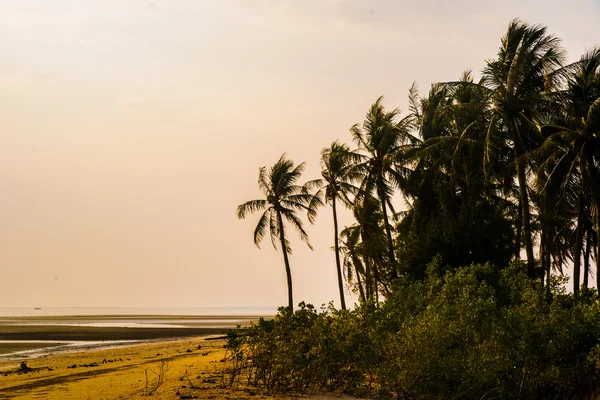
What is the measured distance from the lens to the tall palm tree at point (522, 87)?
3225 centimetres

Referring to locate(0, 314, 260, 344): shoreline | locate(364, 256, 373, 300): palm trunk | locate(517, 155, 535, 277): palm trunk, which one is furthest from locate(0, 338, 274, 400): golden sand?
locate(364, 256, 373, 300): palm trunk

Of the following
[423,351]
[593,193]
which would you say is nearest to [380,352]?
[423,351]

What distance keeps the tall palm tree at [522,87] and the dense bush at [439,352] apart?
620 inches

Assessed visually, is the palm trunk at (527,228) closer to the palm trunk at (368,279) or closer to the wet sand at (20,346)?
the palm trunk at (368,279)

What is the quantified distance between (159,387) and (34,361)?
62.9ft

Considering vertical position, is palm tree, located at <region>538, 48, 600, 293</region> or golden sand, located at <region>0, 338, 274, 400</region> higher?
palm tree, located at <region>538, 48, 600, 293</region>

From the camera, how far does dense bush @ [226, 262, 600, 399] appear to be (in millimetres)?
15344

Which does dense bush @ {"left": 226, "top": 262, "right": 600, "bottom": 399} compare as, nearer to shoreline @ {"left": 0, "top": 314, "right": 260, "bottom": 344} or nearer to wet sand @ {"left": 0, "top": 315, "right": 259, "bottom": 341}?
shoreline @ {"left": 0, "top": 314, "right": 260, "bottom": 344}

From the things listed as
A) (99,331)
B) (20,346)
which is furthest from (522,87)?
(99,331)

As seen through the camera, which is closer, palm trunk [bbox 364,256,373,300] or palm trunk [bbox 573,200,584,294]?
palm trunk [bbox 573,200,584,294]

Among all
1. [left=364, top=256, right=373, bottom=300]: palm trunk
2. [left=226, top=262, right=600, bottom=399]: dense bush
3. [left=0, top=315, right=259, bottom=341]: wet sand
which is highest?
[left=364, top=256, right=373, bottom=300]: palm trunk

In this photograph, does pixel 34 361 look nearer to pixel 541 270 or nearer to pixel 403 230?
pixel 403 230

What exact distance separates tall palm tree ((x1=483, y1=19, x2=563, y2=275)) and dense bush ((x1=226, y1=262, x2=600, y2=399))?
15.7 metres

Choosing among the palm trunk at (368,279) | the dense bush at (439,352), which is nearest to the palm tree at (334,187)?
the palm trunk at (368,279)
